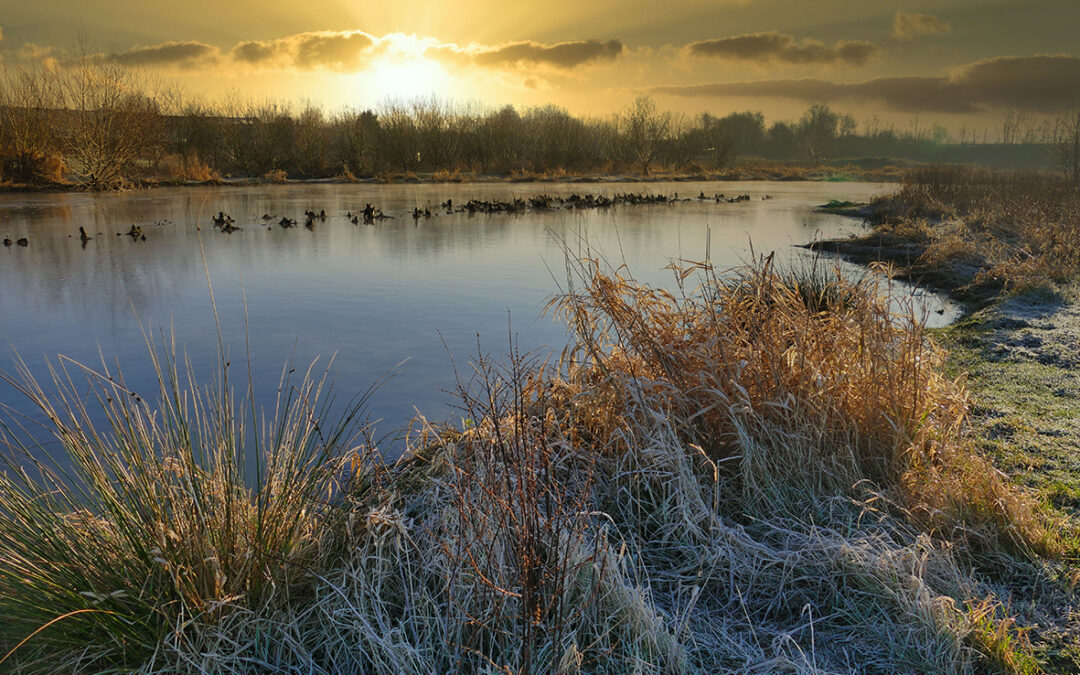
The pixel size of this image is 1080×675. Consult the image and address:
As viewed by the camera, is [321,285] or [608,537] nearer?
[608,537]

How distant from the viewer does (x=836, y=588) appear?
9.53 ft

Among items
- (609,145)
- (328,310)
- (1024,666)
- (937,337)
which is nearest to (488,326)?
(328,310)

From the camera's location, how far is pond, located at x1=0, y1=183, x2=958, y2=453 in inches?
263

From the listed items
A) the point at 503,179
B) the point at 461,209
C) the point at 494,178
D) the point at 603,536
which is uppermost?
the point at 494,178

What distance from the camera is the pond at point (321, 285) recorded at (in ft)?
22.0

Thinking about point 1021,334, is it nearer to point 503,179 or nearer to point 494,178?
point 503,179

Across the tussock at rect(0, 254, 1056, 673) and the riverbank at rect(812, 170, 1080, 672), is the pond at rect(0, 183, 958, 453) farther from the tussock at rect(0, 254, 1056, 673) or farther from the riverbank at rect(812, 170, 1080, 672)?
the riverbank at rect(812, 170, 1080, 672)

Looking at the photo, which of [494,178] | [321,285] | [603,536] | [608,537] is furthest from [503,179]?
[603,536]

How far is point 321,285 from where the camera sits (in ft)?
35.5

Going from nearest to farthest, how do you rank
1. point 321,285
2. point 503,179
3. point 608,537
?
point 608,537
point 321,285
point 503,179

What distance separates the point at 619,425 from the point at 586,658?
1480mm

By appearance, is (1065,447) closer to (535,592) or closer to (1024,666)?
(1024,666)

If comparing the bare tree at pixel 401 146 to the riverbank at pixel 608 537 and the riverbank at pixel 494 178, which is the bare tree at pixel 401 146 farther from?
the riverbank at pixel 608 537

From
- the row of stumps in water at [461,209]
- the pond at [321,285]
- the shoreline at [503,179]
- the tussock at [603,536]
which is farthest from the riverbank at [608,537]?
the shoreline at [503,179]
